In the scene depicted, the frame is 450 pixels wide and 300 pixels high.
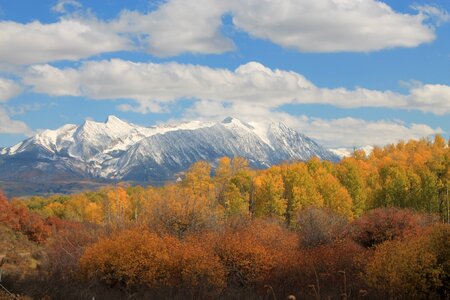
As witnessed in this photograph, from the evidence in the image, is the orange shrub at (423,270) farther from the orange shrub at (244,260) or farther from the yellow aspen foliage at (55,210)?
the yellow aspen foliage at (55,210)

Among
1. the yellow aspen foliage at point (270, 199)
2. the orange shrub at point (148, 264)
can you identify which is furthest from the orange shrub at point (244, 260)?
the yellow aspen foliage at point (270, 199)

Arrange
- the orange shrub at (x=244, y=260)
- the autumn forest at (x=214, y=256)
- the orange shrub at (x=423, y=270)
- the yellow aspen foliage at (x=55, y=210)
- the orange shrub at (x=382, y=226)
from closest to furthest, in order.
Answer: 1. the orange shrub at (x=423, y=270)
2. the autumn forest at (x=214, y=256)
3. the orange shrub at (x=244, y=260)
4. the orange shrub at (x=382, y=226)
5. the yellow aspen foliage at (x=55, y=210)

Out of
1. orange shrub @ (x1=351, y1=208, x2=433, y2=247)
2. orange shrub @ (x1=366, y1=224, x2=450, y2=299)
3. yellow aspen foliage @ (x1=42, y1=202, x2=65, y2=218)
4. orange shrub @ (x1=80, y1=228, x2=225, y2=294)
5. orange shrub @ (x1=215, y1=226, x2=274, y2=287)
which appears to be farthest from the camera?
yellow aspen foliage @ (x1=42, y1=202, x2=65, y2=218)

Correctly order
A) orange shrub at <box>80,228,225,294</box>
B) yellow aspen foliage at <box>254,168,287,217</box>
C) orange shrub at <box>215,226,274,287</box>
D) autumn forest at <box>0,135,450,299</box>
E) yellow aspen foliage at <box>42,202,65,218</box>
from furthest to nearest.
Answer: yellow aspen foliage at <box>42,202,65,218</box>, yellow aspen foliage at <box>254,168,287,217</box>, orange shrub at <box>215,226,274,287</box>, orange shrub at <box>80,228,225,294</box>, autumn forest at <box>0,135,450,299</box>

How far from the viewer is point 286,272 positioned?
41.7 meters

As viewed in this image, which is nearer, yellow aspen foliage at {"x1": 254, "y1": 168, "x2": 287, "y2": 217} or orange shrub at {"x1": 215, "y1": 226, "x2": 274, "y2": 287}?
orange shrub at {"x1": 215, "y1": 226, "x2": 274, "y2": 287}

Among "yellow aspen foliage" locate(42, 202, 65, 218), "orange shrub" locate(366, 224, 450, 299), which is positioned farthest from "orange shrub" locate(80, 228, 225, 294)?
"yellow aspen foliage" locate(42, 202, 65, 218)

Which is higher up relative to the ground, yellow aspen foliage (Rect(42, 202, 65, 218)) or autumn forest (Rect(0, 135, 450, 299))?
autumn forest (Rect(0, 135, 450, 299))

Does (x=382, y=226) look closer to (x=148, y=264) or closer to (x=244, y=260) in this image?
(x=244, y=260)

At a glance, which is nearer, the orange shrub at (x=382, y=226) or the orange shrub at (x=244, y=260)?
the orange shrub at (x=244, y=260)

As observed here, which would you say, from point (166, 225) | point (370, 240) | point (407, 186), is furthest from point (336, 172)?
point (166, 225)

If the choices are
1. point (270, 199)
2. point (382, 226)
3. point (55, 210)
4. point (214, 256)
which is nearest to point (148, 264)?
point (214, 256)

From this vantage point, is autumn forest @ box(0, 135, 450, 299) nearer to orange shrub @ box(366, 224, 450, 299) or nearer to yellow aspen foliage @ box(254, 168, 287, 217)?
orange shrub @ box(366, 224, 450, 299)

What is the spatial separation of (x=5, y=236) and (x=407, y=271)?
4732 cm
